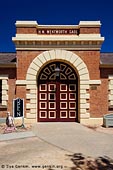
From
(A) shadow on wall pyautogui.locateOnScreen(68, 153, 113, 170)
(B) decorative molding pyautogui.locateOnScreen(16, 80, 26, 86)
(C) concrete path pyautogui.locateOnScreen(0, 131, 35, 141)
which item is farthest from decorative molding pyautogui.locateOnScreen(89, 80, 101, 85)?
(A) shadow on wall pyautogui.locateOnScreen(68, 153, 113, 170)

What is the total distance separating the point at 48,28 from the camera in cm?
1570

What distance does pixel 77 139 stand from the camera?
1091 centimetres

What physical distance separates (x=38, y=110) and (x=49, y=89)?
134cm

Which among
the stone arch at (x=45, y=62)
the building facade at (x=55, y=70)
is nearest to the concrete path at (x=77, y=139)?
the stone arch at (x=45, y=62)

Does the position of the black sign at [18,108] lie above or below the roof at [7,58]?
below

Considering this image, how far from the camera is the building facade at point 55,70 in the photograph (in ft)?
50.5

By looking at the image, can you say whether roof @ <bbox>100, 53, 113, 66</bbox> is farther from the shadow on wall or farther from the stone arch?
the shadow on wall

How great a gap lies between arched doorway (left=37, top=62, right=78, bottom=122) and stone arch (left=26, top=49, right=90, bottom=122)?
509 millimetres

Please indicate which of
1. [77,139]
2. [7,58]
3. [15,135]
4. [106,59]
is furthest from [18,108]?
[106,59]

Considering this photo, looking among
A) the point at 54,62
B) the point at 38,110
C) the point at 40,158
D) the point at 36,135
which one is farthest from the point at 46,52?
the point at 40,158

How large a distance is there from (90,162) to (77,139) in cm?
315

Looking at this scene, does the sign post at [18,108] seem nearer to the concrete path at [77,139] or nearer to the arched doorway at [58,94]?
the concrete path at [77,139]

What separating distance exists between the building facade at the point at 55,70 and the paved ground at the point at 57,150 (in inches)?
110

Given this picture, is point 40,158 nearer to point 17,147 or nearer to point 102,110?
point 17,147
